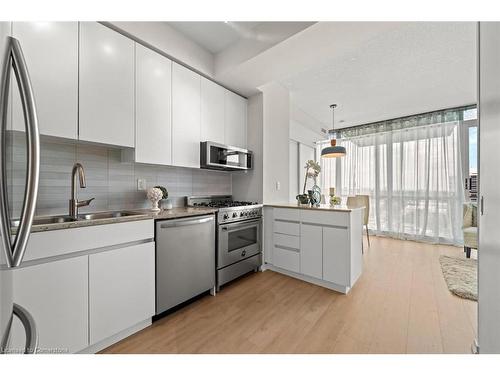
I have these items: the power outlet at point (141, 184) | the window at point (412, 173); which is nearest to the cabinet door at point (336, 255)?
the power outlet at point (141, 184)

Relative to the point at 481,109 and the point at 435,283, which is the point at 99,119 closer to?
the point at 481,109

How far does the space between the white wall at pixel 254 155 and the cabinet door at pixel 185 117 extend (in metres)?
0.84

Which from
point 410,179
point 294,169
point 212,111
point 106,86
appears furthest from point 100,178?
point 410,179

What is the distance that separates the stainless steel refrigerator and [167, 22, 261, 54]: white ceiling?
5.91 ft

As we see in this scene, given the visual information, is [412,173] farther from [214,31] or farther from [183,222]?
[183,222]

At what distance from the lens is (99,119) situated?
1670 millimetres

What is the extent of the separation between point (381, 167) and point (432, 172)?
2.90 feet

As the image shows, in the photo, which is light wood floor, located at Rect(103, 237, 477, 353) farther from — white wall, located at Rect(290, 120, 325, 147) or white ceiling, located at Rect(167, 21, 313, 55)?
white wall, located at Rect(290, 120, 325, 147)

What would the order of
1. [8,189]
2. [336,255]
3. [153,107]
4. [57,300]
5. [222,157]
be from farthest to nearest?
[222,157] < [336,255] < [153,107] < [57,300] < [8,189]

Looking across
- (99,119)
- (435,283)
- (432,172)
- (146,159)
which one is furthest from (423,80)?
(99,119)

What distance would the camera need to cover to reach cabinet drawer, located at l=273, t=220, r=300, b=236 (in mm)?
2615

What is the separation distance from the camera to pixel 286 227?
8.89 ft

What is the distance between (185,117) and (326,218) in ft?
6.11

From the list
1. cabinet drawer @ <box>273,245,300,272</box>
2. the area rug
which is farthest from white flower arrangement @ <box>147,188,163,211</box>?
the area rug
